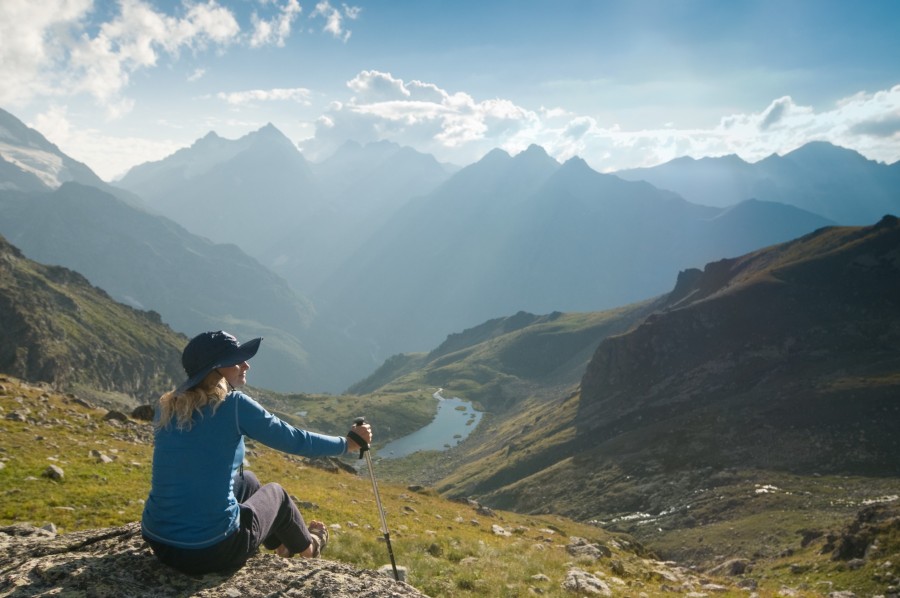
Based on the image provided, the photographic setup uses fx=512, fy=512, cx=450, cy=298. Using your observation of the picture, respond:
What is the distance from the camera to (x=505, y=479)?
389 ft

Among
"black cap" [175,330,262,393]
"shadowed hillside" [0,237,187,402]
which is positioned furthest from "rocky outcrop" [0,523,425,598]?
"shadowed hillside" [0,237,187,402]

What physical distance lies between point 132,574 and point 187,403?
2.37m

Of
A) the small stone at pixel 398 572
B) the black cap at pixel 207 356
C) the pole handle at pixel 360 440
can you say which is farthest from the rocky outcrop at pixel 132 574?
the black cap at pixel 207 356

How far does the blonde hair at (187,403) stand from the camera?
6.88 m

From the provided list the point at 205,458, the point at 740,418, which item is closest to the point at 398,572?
the point at 205,458

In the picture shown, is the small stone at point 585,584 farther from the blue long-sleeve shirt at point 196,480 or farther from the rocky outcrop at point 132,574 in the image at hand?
the blue long-sleeve shirt at point 196,480

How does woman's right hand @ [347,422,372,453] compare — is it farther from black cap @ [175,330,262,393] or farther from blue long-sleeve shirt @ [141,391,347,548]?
black cap @ [175,330,262,393]

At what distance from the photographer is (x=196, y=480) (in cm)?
700

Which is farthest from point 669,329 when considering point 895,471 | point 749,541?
point 749,541

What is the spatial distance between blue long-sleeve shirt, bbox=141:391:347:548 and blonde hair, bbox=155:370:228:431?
9 cm

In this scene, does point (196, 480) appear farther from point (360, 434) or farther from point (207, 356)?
point (360, 434)

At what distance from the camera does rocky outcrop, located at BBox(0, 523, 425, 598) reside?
6434 millimetres

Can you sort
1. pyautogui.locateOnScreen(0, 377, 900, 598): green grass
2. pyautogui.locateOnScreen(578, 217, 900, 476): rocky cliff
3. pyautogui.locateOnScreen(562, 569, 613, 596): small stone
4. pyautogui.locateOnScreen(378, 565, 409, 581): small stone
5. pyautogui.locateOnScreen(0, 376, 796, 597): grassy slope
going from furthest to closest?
1. pyautogui.locateOnScreen(578, 217, 900, 476): rocky cliff
2. pyautogui.locateOnScreen(562, 569, 613, 596): small stone
3. pyautogui.locateOnScreen(0, 377, 900, 598): green grass
4. pyautogui.locateOnScreen(0, 376, 796, 597): grassy slope
5. pyautogui.locateOnScreen(378, 565, 409, 581): small stone

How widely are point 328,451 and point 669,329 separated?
134 meters
